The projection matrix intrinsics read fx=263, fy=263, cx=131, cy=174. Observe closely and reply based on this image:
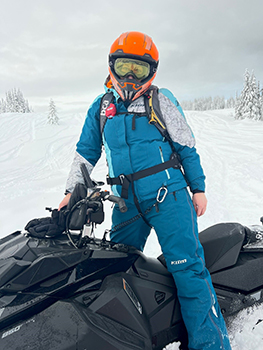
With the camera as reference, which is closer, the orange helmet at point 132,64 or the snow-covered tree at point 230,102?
the orange helmet at point 132,64

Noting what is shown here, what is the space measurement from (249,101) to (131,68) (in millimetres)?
37505

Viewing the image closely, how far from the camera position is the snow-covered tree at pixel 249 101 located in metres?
34.7

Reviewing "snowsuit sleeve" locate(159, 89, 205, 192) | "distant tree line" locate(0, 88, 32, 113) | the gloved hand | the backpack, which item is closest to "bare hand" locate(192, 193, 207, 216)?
"snowsuit sleeve" locate(159, 89, 205, 192)

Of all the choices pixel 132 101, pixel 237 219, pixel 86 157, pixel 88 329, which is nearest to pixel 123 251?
pixel 88 329

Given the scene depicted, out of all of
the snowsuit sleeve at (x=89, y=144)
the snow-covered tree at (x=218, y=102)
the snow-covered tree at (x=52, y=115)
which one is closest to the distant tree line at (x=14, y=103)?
the snow-covered tree at (x=52, y=115)

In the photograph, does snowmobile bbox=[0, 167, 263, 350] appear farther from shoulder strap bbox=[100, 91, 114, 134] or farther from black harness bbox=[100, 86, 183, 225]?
shoulder strap bbox=[100, 91, 114, 134]

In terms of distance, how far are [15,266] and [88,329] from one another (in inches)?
21.6

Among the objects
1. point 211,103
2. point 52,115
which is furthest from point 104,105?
point 211,103

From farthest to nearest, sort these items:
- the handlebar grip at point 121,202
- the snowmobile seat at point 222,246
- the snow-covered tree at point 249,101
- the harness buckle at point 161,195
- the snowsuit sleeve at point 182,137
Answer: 1. the snow-covered tree at point 249,101
2. the snowmobile seat at point 222,246
3. the snowsuit sleeve at point 182,137
4. the harness buckle at point 161,195
5. the handlebar grip at point 121,202

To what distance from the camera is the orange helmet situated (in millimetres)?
1993

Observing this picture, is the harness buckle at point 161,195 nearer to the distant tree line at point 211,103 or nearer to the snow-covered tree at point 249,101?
the snow-covered tree at point 249,101

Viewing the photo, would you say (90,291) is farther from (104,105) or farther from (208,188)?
(208,188)

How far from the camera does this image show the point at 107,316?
5.25 feet

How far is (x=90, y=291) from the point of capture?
1.63m
